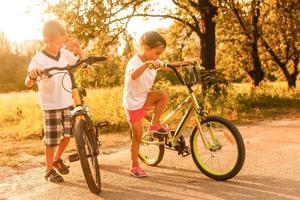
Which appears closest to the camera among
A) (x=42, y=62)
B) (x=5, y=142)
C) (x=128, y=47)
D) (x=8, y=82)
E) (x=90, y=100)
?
(x=42, y=62)

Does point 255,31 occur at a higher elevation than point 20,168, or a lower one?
higher

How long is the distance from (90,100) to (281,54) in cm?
1646

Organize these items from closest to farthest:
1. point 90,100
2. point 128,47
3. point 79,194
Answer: point 79,194 < point 90,100 < point 128,47

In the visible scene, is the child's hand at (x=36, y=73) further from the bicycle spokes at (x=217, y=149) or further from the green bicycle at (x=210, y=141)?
the bicycle spokes at (x=217, y=149)

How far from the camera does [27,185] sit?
212 inches

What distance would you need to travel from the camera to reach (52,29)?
5.14 m

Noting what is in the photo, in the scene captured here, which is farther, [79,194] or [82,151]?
[79,194]

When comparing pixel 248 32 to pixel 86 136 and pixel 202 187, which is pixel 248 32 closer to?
pixel 202 187

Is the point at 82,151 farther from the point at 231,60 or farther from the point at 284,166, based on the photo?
the point at 231,60

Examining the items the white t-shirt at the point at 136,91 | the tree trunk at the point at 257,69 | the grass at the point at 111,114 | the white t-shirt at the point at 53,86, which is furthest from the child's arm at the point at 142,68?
the tree trunk at the point at 257,69

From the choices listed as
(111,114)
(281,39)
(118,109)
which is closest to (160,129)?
(111,114)

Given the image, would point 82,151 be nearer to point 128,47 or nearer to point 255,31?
point 128,47

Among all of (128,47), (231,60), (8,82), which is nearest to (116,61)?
(128,47)

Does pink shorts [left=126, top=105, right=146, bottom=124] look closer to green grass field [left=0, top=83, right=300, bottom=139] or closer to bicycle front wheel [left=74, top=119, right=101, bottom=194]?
bicycle front wheel [left=74, top=119, right=101, bottom=194]
